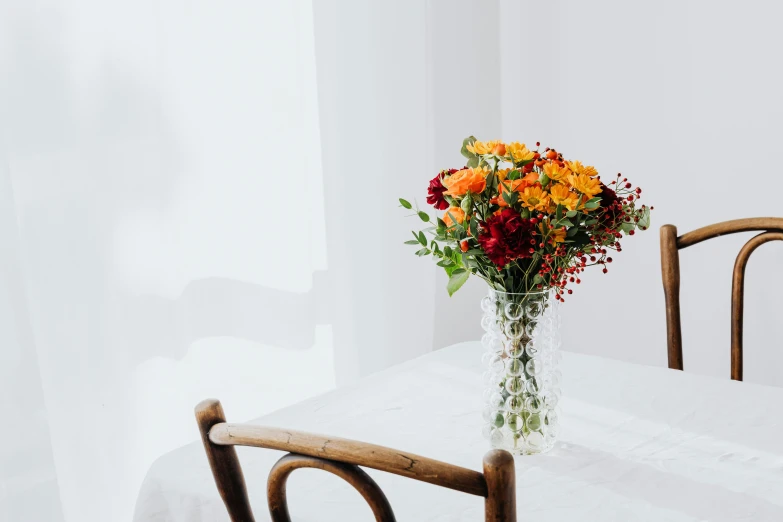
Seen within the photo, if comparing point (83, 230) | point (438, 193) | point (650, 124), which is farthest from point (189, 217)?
point (650, 124)

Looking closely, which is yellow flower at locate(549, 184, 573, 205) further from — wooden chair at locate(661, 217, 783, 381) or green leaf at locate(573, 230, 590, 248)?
wooden chair at locate(661, 217, 783, 381)

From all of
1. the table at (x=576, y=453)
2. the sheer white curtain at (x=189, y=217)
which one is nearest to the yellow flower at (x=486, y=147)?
the table at (x=576, y=453)

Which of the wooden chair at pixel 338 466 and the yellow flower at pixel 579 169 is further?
the yellow flower at pixel 579 169

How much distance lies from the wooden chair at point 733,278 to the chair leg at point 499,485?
1.08 meters

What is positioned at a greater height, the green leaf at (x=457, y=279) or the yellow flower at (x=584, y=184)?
the yellow flower at (x=584, y=184)

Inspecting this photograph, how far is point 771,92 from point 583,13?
0.62 m

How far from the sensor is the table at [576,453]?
965 mm

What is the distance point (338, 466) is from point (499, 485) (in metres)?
0.15

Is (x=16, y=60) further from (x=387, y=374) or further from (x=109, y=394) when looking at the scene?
(x=387, y=374)

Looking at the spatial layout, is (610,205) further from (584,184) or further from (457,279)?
(457,279)

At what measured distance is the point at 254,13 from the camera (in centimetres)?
198

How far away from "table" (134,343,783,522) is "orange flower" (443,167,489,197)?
0.36m

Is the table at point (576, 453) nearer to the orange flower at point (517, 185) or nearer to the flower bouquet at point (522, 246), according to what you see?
the flower bouquet at point (522, 246)

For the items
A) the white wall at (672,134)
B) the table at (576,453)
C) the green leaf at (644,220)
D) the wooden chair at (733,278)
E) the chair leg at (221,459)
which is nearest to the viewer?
the chair leg at (221,459)
